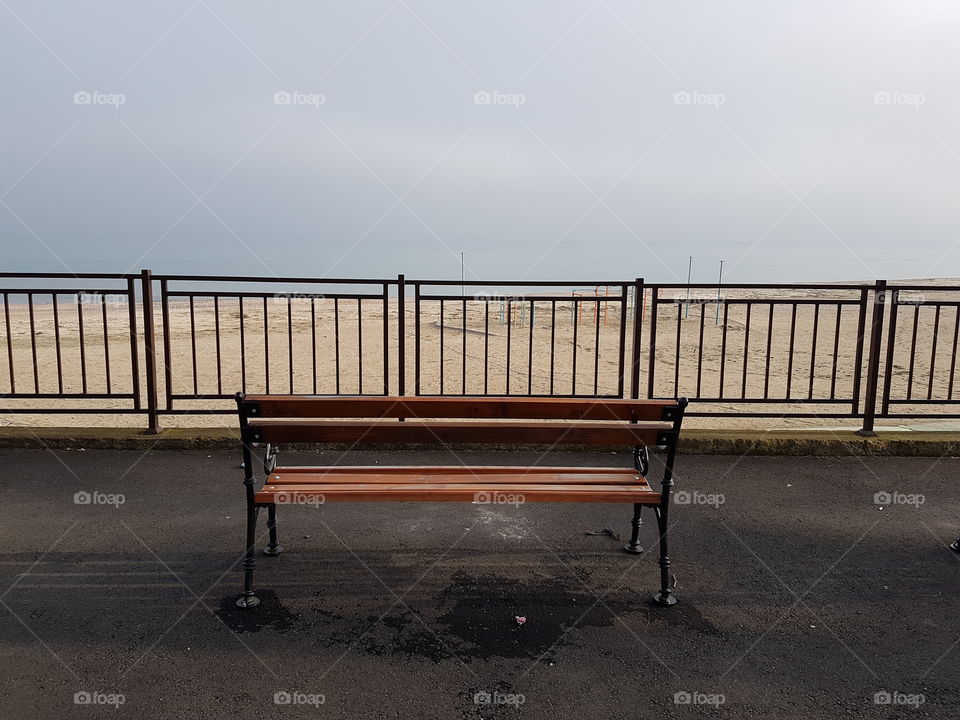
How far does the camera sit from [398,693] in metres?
2.99

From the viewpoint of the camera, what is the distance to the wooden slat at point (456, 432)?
3711 mm

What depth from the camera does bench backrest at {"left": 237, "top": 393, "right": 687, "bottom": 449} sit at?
3.70 m

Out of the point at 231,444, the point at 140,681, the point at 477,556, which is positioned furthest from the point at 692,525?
the point at 231,444

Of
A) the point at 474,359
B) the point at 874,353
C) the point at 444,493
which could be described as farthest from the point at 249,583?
the point at 474,359

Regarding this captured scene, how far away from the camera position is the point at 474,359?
13867mm

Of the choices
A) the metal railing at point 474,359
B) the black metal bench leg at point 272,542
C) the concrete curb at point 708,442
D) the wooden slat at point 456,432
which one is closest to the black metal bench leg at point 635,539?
the wooden slat at point 456,432

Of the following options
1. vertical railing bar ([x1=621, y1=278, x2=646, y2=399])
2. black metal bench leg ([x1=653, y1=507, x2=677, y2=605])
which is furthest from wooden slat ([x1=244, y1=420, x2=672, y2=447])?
vertical railing bar ([x1=621, y1=278, x2=646, y2=399])

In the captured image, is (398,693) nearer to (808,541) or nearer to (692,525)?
(692,525)

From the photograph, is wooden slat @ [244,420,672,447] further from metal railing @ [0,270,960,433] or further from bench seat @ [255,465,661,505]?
metal railing @ [0,270,960,433]

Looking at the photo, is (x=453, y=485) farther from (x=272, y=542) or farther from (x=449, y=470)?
(x=272, y=542)

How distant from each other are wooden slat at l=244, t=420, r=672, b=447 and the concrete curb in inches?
112

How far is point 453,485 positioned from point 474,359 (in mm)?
10031

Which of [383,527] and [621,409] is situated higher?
[621,409]

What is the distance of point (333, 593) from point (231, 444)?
3.09m
